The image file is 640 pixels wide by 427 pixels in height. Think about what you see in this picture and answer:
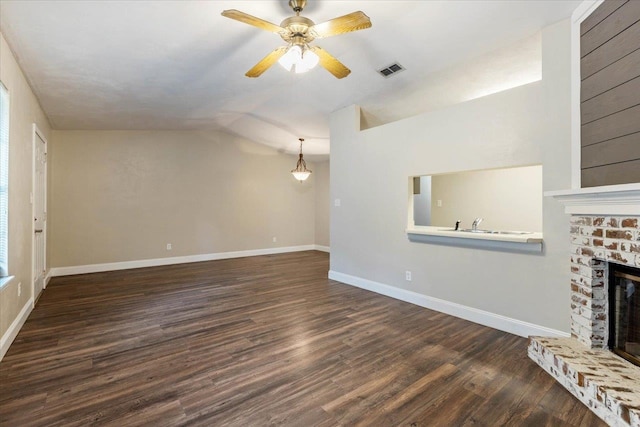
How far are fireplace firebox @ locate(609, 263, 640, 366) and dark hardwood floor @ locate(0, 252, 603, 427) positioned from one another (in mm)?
Result: 563

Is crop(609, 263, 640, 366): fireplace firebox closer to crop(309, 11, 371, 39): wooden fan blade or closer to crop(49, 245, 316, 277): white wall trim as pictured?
crop(309, 11, 371, 39): wooden fan blade

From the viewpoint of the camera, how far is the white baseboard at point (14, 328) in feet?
8.32

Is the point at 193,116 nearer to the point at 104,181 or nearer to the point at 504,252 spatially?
the point at 104,181

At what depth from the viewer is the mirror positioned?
181 inches

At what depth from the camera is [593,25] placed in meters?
2.35

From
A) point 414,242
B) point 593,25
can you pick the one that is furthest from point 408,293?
point 593,25

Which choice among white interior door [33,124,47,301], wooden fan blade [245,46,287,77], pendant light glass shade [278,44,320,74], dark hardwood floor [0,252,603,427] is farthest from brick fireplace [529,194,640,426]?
white interior door [33,124,47,301]

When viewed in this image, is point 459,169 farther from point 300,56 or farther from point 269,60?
point 269,60

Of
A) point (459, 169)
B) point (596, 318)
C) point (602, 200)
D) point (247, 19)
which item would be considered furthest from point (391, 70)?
point (596, 318)

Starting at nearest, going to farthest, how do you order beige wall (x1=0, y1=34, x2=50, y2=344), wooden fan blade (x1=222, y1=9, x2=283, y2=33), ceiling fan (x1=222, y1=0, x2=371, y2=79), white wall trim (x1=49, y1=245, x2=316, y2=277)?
1. wooden fan blade (x1=222, y1=9, x2=283, y2=33)
2. ceiling fan (x1=222, y1=0, x2=371, y2=79)
3. beige wall (x1=0, y1=34, x2=50, y2=344)
4. white wall trim (x1=49, y1=245, x2=316, y2=277)

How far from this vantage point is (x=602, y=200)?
2.15 m

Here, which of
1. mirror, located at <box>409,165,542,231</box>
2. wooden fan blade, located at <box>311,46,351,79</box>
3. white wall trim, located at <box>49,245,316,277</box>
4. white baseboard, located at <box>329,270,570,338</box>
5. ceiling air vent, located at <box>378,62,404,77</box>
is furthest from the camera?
white wall trim, located at <box>49,245,316,277</box>

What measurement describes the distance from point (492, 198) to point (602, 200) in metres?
2.90

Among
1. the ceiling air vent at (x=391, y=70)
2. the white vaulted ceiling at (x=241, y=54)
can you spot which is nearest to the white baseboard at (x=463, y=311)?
the white vaulted ceiling at (x=241, y=54)
